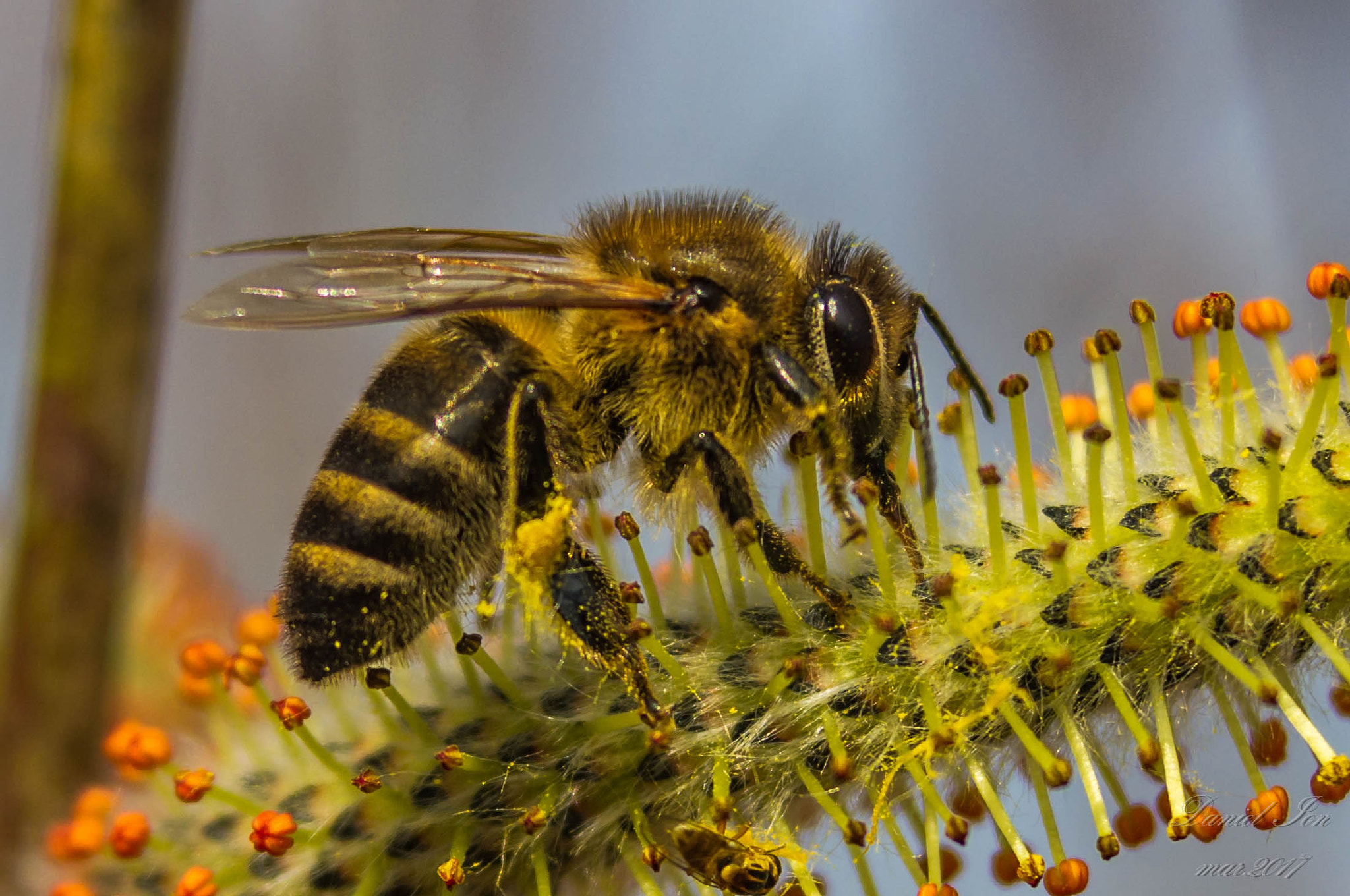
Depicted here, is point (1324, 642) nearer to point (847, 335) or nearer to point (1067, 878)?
point (1067, 878)

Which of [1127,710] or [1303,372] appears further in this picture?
[1303,372]

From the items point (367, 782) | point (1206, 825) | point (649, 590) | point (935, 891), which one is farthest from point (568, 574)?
point (1206, 825)

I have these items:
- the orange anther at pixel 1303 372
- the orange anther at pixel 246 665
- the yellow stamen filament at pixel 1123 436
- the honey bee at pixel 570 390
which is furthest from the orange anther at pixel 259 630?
the orange anther at pixel 1303 372

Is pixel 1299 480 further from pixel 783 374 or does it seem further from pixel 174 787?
pixel 174 787

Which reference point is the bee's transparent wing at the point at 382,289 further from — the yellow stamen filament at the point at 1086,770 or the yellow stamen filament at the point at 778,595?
the yellow stamen filament at the point at 1086,770

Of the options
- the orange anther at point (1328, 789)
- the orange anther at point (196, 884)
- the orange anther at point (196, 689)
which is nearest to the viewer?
the orange anther at point (1328, 789)

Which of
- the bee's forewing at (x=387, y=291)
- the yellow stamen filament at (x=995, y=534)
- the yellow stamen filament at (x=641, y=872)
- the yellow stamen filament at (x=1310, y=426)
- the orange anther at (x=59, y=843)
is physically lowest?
the yellow stamen filament at (x=641, y=872)

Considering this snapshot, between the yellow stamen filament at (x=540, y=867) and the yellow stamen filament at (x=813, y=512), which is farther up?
the yellow stamen filament at (x=813, y=512)
